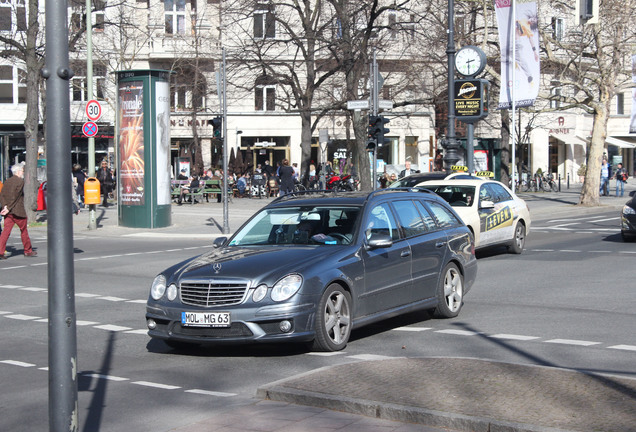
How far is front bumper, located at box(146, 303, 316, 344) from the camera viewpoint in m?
8.16

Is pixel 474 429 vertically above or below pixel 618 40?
below

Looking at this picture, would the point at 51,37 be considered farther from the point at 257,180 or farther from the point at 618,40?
the point at 257,180

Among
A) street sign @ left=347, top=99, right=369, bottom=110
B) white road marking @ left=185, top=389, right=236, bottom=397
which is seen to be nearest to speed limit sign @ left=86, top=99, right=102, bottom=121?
street sign @ left=347, top=99, right=369, bottom=110

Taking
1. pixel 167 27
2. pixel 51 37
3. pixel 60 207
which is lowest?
pixel 60 207

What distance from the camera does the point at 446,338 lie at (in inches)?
370

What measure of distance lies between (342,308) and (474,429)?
3277 millimetres

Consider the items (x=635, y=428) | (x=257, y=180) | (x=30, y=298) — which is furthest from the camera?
(x=257, y=180)

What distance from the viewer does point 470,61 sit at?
28703 mm

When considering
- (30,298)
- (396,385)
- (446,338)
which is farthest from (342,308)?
(30,298)

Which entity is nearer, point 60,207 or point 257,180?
point 60,207

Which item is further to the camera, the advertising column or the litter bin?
the advertising column

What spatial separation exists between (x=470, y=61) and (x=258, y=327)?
22053 millimetres

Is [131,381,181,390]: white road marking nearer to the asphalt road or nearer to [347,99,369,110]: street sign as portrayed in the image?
the asphalt road

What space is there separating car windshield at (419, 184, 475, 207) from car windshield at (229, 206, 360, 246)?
8.23 metres
